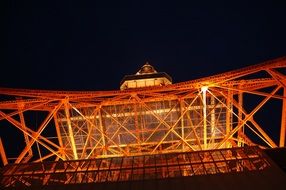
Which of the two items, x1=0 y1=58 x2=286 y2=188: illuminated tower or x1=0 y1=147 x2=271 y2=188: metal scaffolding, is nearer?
x1=0 y1=147 x2=271 y2=188: metal scaffolding

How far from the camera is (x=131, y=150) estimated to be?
32156 mm

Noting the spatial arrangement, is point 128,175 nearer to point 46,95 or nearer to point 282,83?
point 46,95

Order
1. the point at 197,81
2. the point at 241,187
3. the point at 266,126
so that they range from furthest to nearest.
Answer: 1. the point at 266,126
2. the point at 197,81
3. the point at 241,187

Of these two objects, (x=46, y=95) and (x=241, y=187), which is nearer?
(x=241, y=187)

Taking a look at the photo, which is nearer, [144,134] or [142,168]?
[142,168]

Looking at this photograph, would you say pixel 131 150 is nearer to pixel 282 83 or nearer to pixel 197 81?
pixel 197 81

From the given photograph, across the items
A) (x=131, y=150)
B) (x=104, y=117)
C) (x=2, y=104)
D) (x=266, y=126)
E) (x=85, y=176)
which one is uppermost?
(x=2, y=104)

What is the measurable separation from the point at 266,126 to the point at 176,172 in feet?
158

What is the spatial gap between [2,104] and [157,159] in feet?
46.6

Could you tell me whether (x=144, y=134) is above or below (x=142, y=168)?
below

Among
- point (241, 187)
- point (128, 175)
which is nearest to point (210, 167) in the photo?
point (241, 187)

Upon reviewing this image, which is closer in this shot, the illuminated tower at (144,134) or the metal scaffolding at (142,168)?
the metal scaffolding at (142,168)

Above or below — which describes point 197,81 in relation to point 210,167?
above

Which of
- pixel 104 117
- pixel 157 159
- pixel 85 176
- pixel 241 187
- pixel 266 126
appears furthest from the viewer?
pixel 266 126
